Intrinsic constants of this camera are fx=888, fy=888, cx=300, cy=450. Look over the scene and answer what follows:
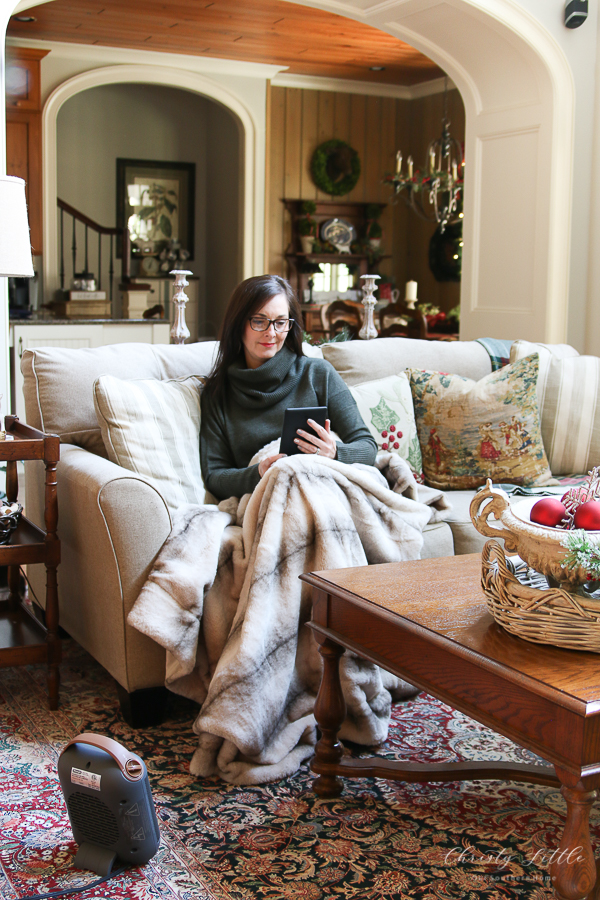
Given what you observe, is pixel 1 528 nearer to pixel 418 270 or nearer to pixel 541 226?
pixel 541 226

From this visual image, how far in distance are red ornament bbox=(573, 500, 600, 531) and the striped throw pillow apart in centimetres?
123

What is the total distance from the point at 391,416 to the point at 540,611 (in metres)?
1.55

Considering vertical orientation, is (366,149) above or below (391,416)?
above

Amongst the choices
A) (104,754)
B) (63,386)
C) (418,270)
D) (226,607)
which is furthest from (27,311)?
(104,754)

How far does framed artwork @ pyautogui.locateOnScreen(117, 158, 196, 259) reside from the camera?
8.96 meters

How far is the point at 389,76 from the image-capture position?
7633mm

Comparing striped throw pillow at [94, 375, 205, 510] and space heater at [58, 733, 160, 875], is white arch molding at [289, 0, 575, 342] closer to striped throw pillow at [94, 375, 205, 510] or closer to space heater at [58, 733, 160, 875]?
striped throw pillow at [94, 375, 205, 510]

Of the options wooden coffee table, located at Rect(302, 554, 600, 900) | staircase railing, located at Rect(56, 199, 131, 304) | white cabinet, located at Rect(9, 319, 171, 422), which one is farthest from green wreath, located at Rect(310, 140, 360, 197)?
wooden coffee table, located at Rect(302, 554, 600, 900)

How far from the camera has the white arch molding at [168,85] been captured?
6883 millimetres

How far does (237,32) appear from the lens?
6191mm

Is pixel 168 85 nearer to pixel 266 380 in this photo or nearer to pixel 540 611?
pixel 266 380

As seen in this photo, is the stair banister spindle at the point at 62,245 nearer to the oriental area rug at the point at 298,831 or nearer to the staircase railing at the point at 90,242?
the staircase railing at the point at 90,242

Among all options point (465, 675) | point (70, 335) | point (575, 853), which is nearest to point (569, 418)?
point (465, 675)

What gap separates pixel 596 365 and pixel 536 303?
137 centimetres
